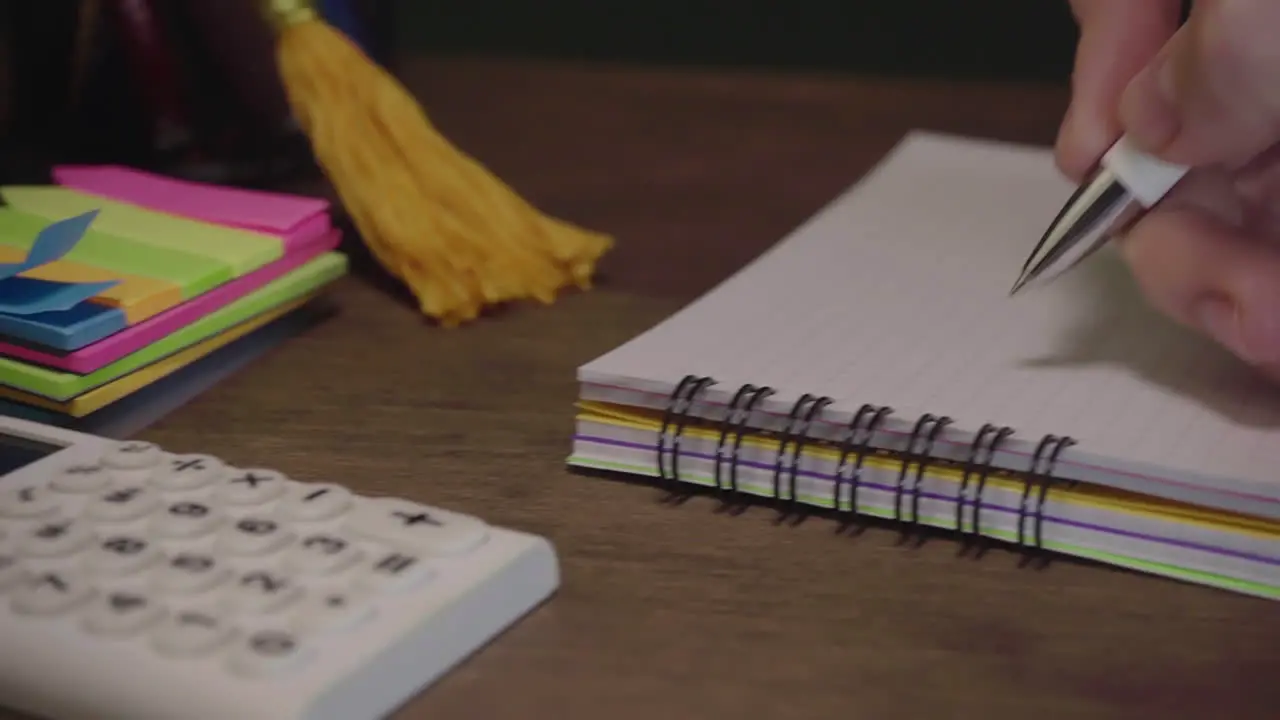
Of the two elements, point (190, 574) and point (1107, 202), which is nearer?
point (190, 574)

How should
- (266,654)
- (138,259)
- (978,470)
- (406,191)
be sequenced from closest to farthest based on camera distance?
(266,654), (978,470), (138,259), (406,191)

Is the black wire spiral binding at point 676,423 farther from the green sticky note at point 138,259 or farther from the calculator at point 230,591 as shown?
the green sticky note at point 138,259

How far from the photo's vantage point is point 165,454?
1.45 ft

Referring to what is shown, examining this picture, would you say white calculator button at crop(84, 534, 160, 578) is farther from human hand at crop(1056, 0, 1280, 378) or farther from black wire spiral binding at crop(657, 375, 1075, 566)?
human hand at crop(1056, 0, 1280, 378)

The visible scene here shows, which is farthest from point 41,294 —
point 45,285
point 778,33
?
point 778,33

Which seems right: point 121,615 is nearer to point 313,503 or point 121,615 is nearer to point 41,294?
point 313,503

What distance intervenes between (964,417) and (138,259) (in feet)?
1.00

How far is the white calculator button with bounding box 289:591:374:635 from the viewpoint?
1.14 feet

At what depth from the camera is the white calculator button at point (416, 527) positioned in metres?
0.39

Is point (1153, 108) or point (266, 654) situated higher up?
point (1153, 108)

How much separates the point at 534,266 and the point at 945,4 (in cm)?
58

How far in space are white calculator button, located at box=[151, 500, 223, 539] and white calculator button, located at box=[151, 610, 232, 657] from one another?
0.04 metres

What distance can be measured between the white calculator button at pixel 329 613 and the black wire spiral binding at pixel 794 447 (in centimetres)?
15

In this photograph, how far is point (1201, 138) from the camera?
1.47ft
